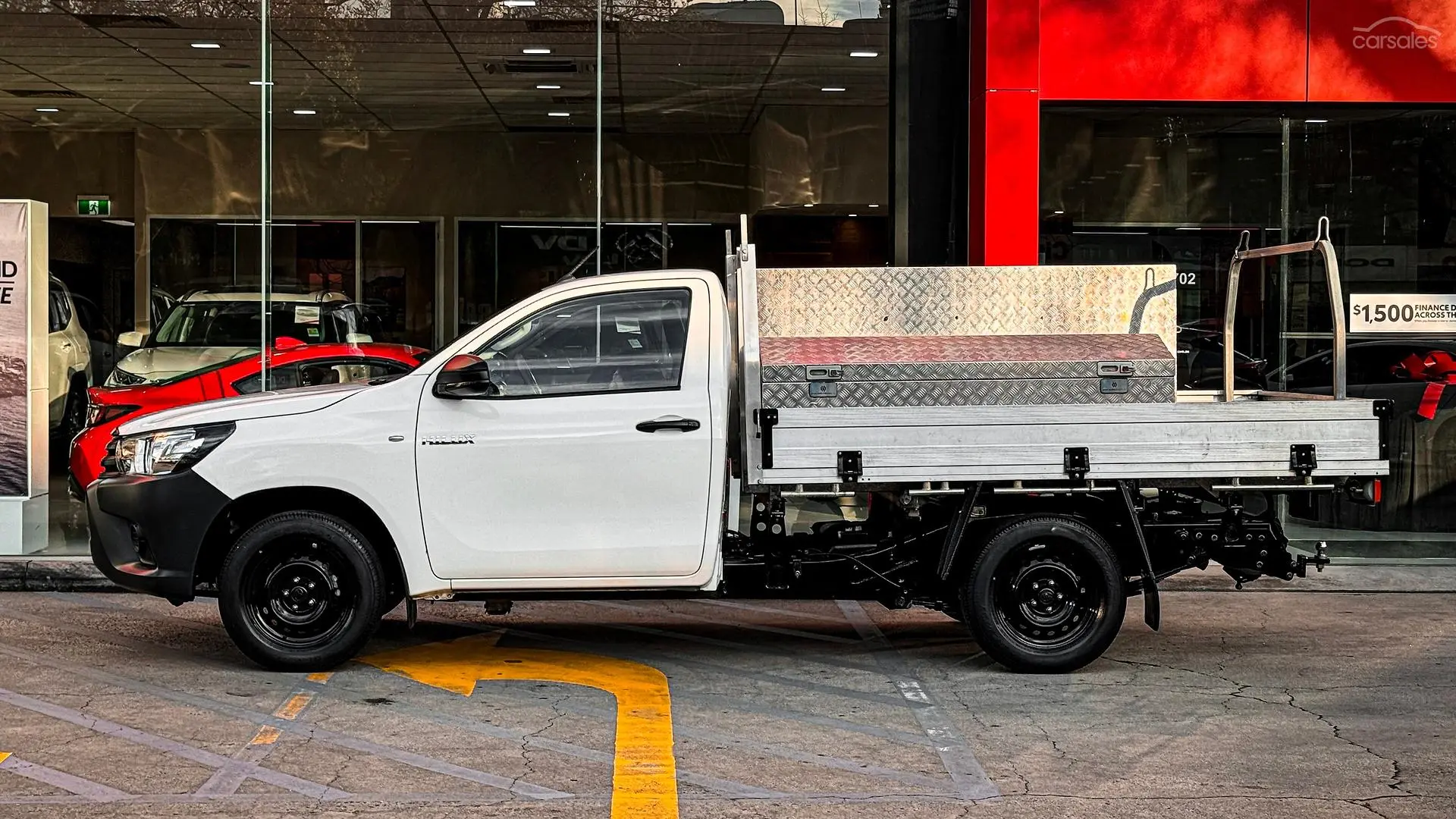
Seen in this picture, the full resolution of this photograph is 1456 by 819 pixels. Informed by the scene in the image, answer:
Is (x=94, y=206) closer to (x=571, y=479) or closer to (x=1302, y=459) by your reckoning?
(x=571, y=479)

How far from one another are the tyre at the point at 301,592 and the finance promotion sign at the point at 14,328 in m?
4.40

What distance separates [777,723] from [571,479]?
155cm

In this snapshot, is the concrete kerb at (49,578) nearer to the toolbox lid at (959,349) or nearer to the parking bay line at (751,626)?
the parking bay line at (751,626)

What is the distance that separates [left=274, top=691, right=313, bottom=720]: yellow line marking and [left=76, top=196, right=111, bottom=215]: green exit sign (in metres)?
6.51

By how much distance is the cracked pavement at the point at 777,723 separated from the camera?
556 cm

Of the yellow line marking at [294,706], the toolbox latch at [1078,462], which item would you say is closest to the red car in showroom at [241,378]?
the yellow line marking at [294,706]

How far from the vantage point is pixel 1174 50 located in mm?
11930

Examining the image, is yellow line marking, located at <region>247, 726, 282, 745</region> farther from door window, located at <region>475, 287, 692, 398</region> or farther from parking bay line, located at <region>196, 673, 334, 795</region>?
door window, located at <region>475, 287, 692, 398</region>

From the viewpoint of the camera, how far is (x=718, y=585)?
25.1ft

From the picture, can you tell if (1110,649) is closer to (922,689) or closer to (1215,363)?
(922,689)

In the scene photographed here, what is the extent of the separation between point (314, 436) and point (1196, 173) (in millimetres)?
7573

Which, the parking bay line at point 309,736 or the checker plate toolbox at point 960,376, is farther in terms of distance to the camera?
the checker plate toolbox at point 960,376

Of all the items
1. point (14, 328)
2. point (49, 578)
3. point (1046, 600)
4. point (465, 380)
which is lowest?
point (49, 578)

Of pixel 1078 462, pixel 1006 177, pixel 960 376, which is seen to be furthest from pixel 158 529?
pixel 1006 177
